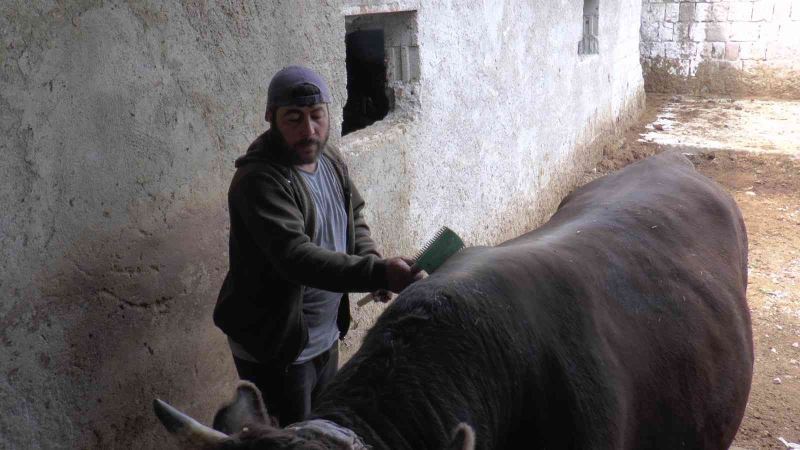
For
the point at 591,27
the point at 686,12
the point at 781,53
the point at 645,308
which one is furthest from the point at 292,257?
the point at 686,12

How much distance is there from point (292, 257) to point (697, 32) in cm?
1316

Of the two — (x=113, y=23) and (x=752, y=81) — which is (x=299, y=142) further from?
(x=752, y=81)

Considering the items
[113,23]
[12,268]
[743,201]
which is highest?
[113,23]

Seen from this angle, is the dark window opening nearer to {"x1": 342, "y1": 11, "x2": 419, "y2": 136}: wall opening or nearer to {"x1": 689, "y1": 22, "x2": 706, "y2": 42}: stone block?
{"x1": 342, "y1": 11, "x2": 419, "y2": 136}: wall opening

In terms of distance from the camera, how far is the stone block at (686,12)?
13.6m

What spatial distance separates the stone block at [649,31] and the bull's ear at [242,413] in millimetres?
13671

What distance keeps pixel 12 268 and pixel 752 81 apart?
44.1ft

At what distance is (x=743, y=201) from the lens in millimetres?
8625

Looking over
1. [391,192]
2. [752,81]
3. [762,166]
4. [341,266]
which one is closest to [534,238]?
[341,266]

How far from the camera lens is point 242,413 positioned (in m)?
1.90

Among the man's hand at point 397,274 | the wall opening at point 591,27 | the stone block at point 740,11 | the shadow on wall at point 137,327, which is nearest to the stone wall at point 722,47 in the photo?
the stone block at point 740,11

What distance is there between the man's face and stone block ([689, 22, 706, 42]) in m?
12.8

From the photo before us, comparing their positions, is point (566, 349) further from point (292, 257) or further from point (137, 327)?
point (137, 327)

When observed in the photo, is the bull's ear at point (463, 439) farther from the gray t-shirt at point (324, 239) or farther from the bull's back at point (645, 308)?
the gray t-shirt at point (324, 239)
